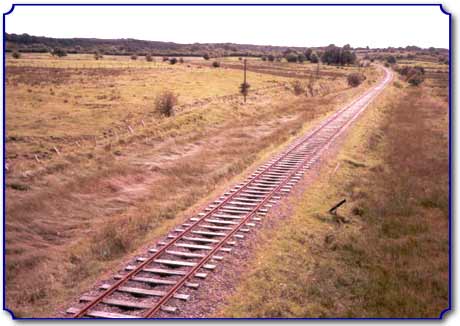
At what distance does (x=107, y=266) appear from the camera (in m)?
11.2

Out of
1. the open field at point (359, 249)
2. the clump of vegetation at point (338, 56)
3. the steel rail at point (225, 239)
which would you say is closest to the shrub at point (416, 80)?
the steel rail at point (225, 239)

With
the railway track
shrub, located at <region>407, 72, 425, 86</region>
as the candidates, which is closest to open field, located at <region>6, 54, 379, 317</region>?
the railway track

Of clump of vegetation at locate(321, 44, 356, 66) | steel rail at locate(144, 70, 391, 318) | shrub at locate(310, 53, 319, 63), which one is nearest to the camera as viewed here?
steel rail at locate(144, 70, 391, 318)

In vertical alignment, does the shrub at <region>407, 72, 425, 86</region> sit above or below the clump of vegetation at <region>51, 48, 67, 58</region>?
below

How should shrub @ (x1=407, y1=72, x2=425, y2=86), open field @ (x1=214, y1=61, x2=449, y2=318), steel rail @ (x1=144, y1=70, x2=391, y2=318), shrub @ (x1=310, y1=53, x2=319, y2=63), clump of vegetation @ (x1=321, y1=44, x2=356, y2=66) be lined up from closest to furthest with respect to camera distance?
steel rail @ (x1=144, y1=70, x2=391, y2=318), open field @ (x1=214, y1=61, x2=449, y2=318), shrub @ (x1=407, y1=72, x2=425, y2=86), clump of vegetation @ (x1=321, y1=44, x2=356, y2=66), shrub @ (x1=310, y1=53, x2=319, y2=63)

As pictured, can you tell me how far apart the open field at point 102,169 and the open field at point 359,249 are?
3884 mm

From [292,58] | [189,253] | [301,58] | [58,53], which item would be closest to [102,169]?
[189,253]

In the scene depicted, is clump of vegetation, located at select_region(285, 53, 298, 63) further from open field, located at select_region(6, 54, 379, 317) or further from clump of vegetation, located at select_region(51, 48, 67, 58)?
open field, located at select_region(6, 54, 379, 317)

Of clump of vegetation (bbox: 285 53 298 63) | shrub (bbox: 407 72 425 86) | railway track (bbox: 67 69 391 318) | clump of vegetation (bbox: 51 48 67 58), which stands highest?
clump of vegetation (bbox: 285 53 298 63)

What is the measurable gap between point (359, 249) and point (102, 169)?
13539 mm

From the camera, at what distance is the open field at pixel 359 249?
Result: 927cm

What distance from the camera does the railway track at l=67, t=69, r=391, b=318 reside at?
895cm

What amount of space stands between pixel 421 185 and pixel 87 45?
6492 inches

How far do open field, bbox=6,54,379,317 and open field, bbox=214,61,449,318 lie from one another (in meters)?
3.88
